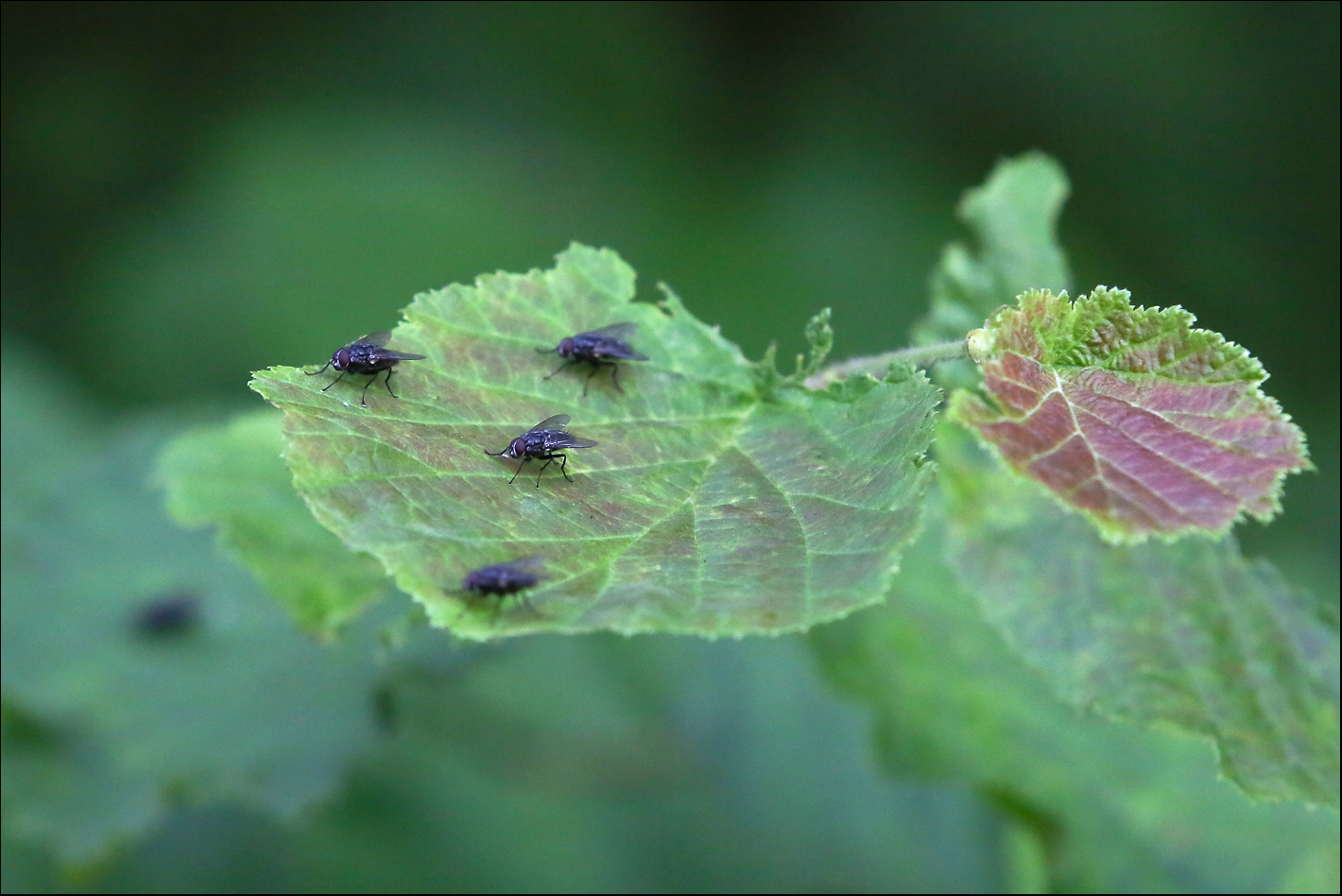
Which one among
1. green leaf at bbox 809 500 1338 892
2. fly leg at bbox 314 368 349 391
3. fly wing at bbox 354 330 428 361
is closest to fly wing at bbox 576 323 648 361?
fly wing at bbox 354 330 428 361

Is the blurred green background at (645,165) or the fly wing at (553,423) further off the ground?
the blurred green background at (645,165)

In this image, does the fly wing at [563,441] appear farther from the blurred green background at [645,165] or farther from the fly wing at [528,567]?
the blurred green background at [645,165]

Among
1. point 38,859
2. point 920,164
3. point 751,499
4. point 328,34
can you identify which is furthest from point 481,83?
point 751,499

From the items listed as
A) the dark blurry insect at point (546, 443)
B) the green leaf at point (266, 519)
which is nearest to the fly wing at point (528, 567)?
the dark blurry insect at point (546, 443)

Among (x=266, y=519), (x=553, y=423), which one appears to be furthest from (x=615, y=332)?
(x=266, y=519)

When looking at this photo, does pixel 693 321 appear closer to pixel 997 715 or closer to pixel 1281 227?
pixel 997 715
